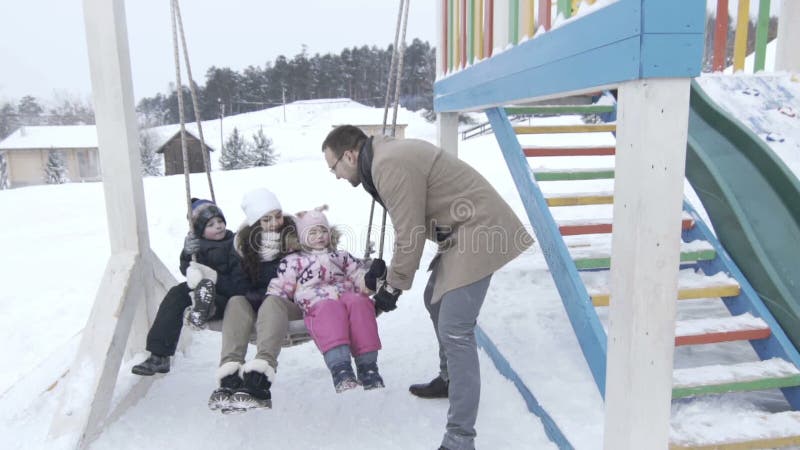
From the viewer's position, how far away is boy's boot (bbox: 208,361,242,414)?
2334 mm

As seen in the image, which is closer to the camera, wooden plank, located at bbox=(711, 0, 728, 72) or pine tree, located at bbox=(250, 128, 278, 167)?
wooden plank, located at bbox=(711, 0, 728, 72)

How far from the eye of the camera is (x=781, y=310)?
2.97 m

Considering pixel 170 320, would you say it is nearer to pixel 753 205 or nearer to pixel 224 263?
pixel 224 263

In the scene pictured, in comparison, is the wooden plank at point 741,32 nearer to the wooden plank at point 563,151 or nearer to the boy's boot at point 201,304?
the wooden plank at point 563,151

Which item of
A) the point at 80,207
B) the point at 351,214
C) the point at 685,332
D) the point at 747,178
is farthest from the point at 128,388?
the point at 80,207

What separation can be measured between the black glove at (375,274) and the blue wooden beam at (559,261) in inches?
39.4

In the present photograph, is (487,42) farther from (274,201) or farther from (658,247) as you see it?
(658,247)

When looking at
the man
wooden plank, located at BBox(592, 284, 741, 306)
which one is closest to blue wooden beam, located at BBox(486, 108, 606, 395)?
wooden plank, located at BBox(592, 284, 741, 306)

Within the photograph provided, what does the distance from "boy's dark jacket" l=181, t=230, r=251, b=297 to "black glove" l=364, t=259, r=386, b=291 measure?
753 mm

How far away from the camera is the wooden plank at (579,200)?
11.2 ft

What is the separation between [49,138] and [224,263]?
39.2 metres

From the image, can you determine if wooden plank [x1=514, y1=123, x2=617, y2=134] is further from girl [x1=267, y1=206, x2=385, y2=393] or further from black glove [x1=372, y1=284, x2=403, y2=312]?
black glove [x1=372, y1=284, x2=403, y2=312]

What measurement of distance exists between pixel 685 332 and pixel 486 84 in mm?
1669

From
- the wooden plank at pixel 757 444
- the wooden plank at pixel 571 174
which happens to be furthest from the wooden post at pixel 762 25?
the wooden plank at pixel 757 444
